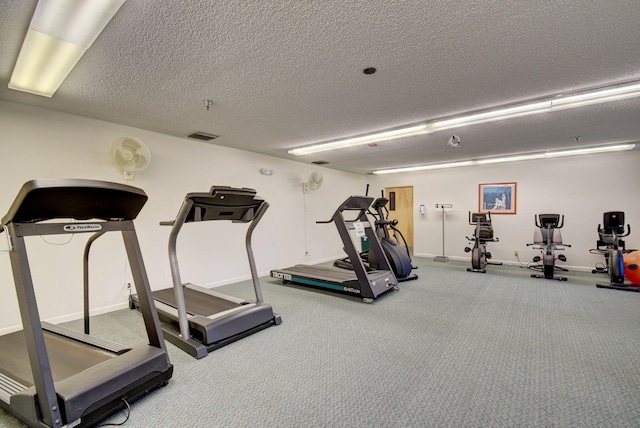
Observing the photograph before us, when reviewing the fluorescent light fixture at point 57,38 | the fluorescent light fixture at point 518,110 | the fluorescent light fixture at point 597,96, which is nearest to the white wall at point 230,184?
the fluorescent light fixture at point 57,38

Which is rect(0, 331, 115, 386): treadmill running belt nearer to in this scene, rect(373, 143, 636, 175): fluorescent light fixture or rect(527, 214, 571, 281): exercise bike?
rect(527, 214, 571, 281): exercise bike

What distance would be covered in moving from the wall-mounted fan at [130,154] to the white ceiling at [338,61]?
31 cm

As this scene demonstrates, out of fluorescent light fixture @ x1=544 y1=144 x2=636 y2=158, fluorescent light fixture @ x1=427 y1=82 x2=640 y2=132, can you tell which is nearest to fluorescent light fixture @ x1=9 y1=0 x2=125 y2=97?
Answer: fluorescent light fixture @ x1=427 y1=82 x2=640 y2=132

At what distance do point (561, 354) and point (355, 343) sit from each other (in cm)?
180

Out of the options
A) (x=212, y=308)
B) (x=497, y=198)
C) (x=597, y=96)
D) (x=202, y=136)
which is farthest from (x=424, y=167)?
(x=212, y=308)

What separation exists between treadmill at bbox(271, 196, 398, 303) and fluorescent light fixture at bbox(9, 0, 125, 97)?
3.30 metres

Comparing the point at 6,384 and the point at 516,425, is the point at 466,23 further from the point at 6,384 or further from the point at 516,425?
the point at 6,384

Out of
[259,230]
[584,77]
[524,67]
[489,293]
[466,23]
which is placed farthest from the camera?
[259,230]

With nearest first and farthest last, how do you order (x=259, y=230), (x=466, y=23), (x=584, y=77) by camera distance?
(x=466, y=23), (x=584, y=77), (x=259, y=230)

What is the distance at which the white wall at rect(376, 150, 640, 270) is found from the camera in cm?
562

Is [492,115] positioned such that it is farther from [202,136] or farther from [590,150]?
[202,136]

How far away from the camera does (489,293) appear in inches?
173

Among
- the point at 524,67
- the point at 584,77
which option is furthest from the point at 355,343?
the point at 584,77

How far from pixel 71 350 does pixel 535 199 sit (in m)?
8.11
